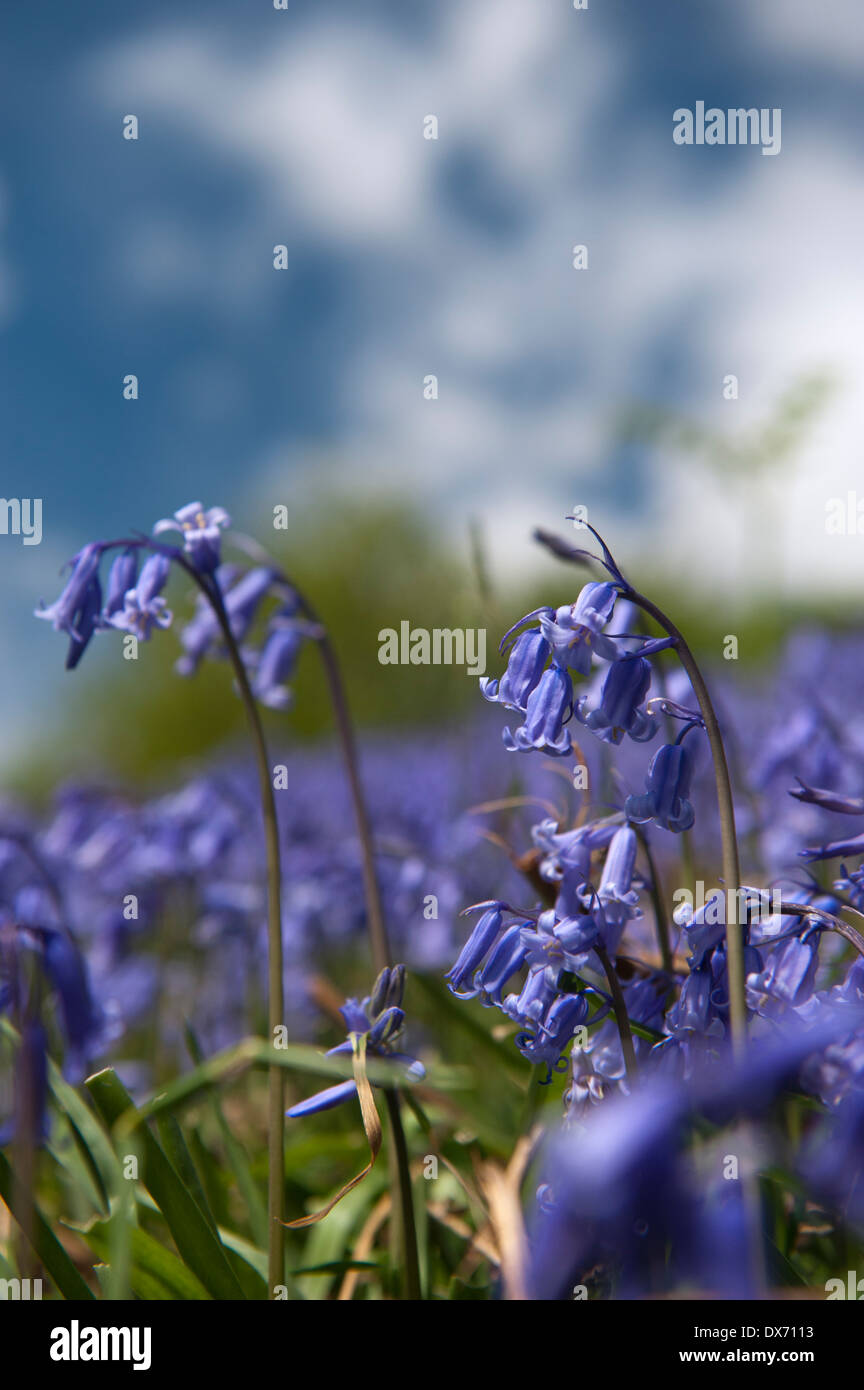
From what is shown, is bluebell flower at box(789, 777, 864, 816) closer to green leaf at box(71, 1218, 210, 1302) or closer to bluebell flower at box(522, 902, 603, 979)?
bluebell flower at box(522, 902, 603, 979)

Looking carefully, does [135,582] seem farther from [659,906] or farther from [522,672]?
[659,906]

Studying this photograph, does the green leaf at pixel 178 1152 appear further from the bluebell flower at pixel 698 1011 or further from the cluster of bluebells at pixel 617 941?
the bluebell flower at pixel 698 1011

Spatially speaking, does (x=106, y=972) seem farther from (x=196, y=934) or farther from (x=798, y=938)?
(x=798, y=938)

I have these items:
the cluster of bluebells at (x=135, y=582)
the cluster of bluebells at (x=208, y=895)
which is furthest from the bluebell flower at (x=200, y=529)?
the cluster of bluebells at (x=208, y=895)

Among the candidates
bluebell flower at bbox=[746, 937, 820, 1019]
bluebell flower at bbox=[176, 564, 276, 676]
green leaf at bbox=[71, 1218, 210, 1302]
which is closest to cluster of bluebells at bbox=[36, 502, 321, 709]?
bluebell flower at bbox=[176, 564, 276, 676]

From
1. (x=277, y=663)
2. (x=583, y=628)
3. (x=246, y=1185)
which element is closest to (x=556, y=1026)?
(x=583, y=628)
